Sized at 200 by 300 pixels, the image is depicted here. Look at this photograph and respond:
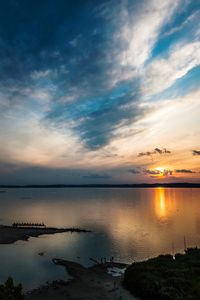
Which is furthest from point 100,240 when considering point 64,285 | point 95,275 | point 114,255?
point 64,285

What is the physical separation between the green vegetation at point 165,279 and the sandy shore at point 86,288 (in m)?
1.96

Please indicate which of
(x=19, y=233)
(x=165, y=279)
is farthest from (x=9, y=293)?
(x=19, y=233)

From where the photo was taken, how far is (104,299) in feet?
128

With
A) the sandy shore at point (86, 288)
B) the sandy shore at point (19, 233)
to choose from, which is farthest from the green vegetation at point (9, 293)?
the sandy shore at point (19, 233)

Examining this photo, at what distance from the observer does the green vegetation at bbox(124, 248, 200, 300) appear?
37.5m

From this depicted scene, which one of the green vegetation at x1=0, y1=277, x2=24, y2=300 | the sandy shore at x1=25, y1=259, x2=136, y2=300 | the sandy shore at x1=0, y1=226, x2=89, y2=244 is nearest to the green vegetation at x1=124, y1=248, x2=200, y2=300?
the sandy shore at x1=25, y1=259, x2=136, y2=300

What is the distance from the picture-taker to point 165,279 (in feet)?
136

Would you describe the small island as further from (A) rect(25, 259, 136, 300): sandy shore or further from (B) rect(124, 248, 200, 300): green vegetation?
(B) rect(124, 248, 200, 300): green vegetation

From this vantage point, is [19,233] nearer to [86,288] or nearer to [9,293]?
[86,288]

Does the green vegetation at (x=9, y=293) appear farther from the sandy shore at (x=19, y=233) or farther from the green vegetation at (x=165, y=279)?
the sandy shore at (x=19, y=233)

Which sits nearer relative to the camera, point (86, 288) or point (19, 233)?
point (86, 288)

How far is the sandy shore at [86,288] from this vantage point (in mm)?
40156

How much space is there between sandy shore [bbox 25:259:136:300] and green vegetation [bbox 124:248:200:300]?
1.96m

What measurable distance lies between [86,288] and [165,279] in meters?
11.7
